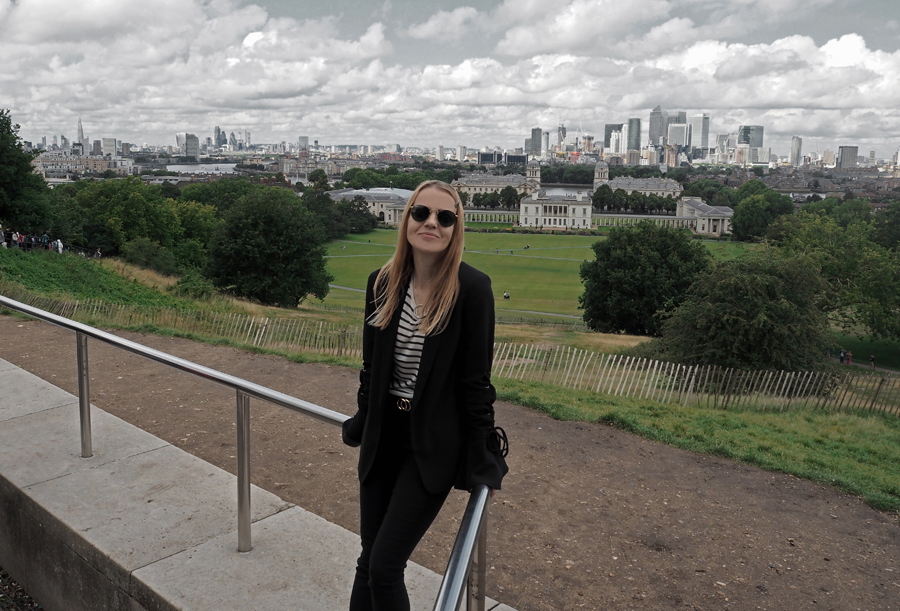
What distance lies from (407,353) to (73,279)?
25714 mm

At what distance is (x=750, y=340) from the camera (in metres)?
22.7

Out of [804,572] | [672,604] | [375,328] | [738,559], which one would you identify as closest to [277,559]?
[375,328]

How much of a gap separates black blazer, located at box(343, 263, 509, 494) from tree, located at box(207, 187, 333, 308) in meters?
36.6

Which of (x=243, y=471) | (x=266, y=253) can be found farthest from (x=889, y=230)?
(x=243, y=471)

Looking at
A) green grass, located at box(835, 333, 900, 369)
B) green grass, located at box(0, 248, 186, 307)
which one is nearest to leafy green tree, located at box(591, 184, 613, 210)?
green grass, located at box(835, 333, 900, 369)

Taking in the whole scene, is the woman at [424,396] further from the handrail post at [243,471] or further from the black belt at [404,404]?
the handrail post at [243,471]

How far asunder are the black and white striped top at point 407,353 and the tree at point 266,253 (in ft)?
120

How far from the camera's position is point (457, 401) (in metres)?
2.52

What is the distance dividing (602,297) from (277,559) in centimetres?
4369

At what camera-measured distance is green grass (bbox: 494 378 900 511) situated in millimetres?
9200

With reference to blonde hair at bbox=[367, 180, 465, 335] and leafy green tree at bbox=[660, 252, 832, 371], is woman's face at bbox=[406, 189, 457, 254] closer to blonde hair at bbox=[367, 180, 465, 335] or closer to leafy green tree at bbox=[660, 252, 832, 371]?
blonde hair at bbox=[367, 180, 465, 335]

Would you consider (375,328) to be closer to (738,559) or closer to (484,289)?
(484,289)

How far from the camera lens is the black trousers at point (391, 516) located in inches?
97.6

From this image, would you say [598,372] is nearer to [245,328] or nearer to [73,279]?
[245,328]
